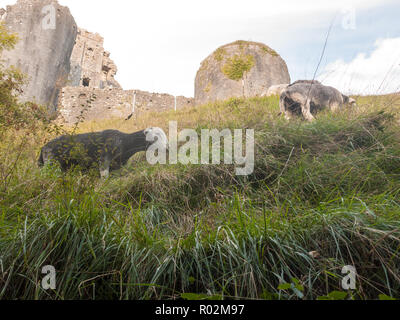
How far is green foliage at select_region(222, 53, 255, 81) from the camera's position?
884 cm

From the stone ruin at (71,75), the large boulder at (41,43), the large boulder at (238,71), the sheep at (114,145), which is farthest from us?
the large boulder at (238,71)

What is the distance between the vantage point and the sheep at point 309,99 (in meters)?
3.54

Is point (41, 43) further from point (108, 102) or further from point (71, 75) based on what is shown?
point (108, 102)

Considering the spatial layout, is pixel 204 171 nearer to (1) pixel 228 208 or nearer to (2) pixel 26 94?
(1) pixel 228 208

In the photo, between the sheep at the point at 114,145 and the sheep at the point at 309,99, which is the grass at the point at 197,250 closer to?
the sheep at the point at 114,145

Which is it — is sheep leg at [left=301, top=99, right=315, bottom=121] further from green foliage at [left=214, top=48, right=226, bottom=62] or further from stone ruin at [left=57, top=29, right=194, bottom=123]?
green foliage at [left=214, top=48, right=226, bottom=62]

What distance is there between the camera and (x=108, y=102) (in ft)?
28.0

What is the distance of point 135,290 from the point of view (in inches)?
40.1

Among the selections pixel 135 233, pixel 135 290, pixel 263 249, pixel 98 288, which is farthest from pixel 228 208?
pixel 98 288

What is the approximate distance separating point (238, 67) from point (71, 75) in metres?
5.85

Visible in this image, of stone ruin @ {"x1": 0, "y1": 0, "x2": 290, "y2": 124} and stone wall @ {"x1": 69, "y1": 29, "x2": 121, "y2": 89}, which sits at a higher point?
stone wall @ {"x1": 69, "y1": 29, "x2": 121, "y2": 89}

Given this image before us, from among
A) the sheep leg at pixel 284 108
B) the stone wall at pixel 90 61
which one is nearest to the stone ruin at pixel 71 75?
the sheep leg at pixel 284 108

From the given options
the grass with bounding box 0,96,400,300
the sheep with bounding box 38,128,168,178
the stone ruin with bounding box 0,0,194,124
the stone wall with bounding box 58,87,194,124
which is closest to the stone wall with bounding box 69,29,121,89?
the stone wall with bounding box 58,87,194,124

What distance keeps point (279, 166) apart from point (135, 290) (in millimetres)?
1680
